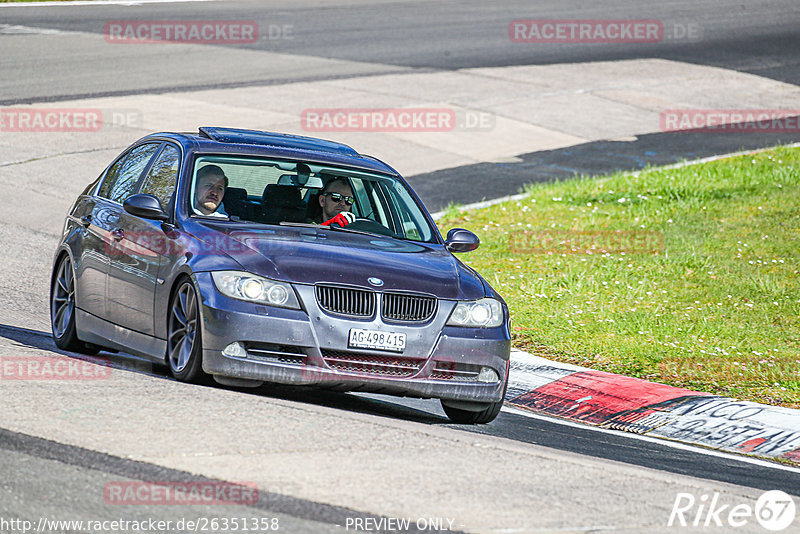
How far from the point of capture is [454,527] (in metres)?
5.48

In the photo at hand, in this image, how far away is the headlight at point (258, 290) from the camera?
7.60 m

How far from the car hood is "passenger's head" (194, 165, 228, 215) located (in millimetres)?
335

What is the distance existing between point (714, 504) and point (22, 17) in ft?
93.0

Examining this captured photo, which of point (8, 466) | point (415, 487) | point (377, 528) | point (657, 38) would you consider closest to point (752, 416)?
point (415, 487)

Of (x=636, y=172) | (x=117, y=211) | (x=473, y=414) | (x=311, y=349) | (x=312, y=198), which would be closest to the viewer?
(x=311, y=349)

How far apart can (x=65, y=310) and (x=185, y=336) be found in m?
2.03

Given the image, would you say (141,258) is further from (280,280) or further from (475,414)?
(475,414)

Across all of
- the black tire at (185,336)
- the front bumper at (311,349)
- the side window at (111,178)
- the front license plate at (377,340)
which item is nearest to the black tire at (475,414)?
the front bumper at (311,349)

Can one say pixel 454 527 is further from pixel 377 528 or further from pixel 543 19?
pixel 543 19

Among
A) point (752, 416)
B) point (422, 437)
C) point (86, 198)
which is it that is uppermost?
point (86, 198)

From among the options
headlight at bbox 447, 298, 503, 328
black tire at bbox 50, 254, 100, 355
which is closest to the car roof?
black tire at bbox 50, 254, 100, 355

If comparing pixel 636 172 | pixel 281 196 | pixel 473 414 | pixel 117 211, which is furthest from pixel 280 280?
pixel 636 172

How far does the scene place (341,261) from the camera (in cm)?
791

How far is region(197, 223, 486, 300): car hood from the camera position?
25.3 feet
